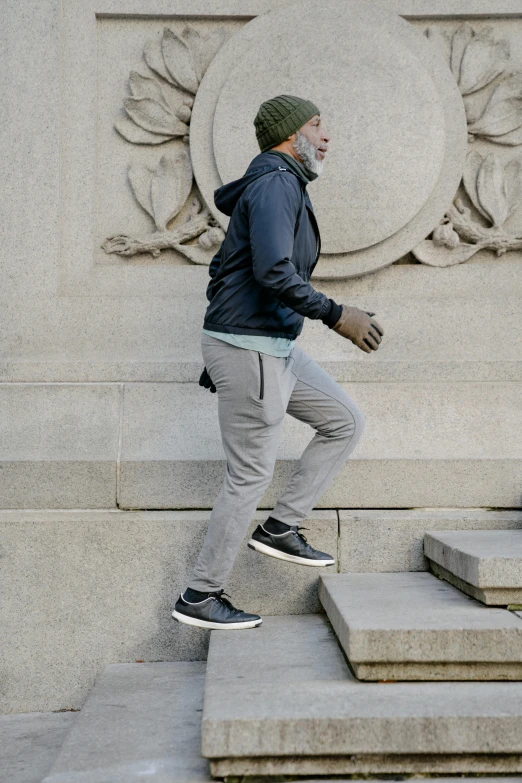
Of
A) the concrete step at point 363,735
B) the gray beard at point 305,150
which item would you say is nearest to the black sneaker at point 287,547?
the concrete step at point 363,735

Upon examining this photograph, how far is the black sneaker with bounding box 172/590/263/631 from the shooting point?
3.56 meters

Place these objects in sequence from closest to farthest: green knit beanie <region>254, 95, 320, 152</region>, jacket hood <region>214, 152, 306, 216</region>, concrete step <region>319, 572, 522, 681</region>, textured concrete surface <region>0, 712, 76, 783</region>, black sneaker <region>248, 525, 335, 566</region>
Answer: concrete step <region>319, 572, 522, 681</region>, textured concrete surface <region>0, 712, 76, 783</region>, jacket hood <region>214, 152, 306, 216</region>, green knit beanie <region>254, 95, 320, 152</region>, black sneaker <region>248, 525, 335, 566</region>

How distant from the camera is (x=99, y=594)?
405cm

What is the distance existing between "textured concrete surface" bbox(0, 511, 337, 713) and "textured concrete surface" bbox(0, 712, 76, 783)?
10 centimetres

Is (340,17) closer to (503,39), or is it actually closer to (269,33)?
(269,33)

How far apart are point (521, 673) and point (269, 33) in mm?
3671

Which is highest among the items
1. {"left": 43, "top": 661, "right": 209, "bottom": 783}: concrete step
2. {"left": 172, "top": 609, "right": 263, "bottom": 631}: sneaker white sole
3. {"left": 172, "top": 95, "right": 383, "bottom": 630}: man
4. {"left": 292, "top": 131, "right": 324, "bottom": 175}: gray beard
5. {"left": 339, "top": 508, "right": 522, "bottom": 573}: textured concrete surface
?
{"left": 292, "top": 131, "right": 324, "bottom": 175}: gray beard

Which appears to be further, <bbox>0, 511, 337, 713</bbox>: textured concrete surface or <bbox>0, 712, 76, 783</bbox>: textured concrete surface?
<bbox>0, 511, 337, 713</bbox>: textured concrete surface

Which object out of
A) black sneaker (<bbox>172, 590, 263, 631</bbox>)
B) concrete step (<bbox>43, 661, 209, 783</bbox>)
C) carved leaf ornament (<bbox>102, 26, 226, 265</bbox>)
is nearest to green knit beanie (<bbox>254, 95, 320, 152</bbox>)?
carved leaf ornament (<bbox>102, 26, 226, 265</bbox>)

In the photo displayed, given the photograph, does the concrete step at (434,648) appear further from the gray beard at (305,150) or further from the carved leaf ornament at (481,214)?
the carved leaf ornament at (481,214)

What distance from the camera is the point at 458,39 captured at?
507 centimetres

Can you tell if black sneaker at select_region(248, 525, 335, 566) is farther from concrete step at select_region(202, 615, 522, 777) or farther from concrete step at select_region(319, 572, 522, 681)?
concrete step at select_region(202, 615, 522, 777)

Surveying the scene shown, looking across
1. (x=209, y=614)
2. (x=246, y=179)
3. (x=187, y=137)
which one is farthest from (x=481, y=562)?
(x=187, y=137)

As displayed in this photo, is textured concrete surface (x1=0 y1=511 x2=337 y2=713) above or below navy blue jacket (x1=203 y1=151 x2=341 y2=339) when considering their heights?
below
